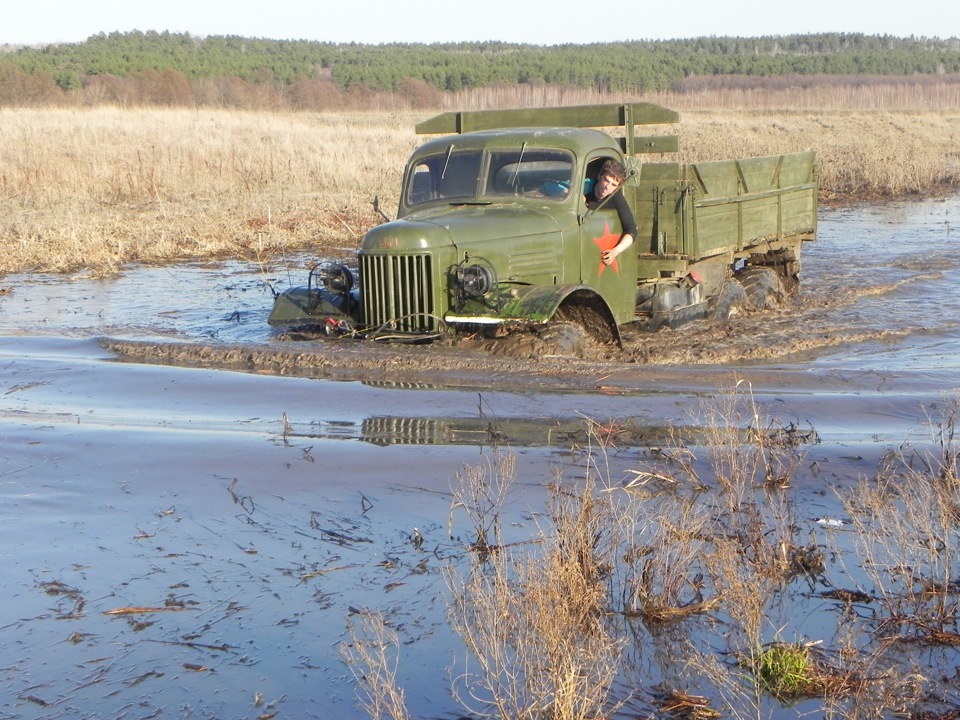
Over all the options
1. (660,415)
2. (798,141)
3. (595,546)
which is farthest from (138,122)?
(595,546)

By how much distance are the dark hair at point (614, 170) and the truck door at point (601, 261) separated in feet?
0.38

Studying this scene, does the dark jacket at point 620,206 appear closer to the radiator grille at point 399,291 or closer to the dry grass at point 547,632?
the radiator grille at point 399,291

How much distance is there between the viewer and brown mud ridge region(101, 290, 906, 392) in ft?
28.5

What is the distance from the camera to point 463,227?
9.02 meters

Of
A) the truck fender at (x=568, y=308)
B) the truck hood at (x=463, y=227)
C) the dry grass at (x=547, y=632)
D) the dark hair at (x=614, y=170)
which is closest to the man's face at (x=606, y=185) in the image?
the dark hair at (x=614, y=170)

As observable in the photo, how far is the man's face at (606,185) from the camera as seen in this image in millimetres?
9859

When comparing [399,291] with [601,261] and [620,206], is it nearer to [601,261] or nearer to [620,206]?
[601,261]

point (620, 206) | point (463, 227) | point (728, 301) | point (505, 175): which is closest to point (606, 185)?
point (620, 206)

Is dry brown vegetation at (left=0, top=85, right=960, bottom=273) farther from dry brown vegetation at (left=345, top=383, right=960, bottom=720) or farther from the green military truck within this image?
dry brown vegetation at (left=345, top=383, right=960, bottom=720)

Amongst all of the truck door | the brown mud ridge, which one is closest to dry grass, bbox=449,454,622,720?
the brown mud ridge

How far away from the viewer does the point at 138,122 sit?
31.1 metres

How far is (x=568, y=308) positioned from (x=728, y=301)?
321 centimetres

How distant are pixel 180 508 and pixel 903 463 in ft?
12.0

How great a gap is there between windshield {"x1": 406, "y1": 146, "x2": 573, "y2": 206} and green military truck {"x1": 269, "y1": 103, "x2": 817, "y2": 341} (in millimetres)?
12
